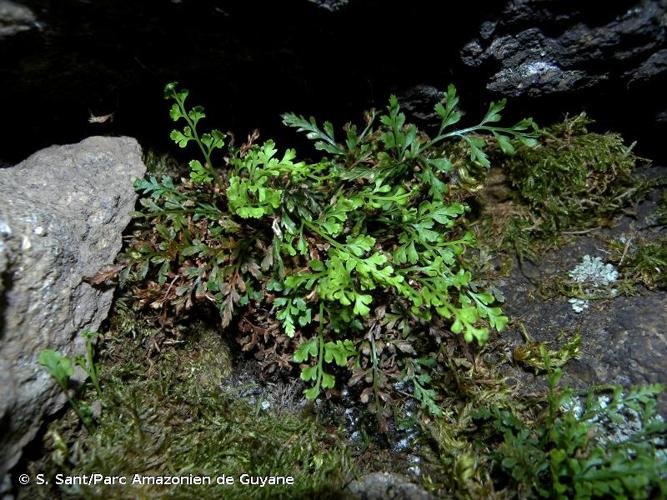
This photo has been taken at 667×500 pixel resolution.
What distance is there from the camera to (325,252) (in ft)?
10.3

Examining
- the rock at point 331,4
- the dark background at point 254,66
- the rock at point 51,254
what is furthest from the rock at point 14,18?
the rock at point 331,4

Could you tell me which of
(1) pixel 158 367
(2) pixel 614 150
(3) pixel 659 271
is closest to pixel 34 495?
(1) pixel 158 367

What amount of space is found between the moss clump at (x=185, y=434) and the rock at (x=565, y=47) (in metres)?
2.57

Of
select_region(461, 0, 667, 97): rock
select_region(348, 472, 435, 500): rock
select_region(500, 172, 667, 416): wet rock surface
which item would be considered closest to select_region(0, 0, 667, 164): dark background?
select_region(461, 0, 667, 97): rock

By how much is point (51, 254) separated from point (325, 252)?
5.50ft

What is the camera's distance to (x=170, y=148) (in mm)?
3617

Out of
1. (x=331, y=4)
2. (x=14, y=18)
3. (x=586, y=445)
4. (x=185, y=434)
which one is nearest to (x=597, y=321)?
(x=586, y=445)

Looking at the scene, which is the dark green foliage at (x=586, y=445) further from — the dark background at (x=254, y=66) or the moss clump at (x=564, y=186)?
the dark background at (x=254, y=66)

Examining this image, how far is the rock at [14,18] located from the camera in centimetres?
251

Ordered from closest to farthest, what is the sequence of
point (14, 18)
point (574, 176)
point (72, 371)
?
point (14, 18)
point (72, 371)
point (574, 176)

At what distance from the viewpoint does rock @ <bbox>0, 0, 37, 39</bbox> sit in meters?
2.51

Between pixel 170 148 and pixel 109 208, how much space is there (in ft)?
2.35

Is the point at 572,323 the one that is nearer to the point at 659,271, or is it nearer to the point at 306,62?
the point at 659,271

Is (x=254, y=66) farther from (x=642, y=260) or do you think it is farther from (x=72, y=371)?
(x=642, y=260)
